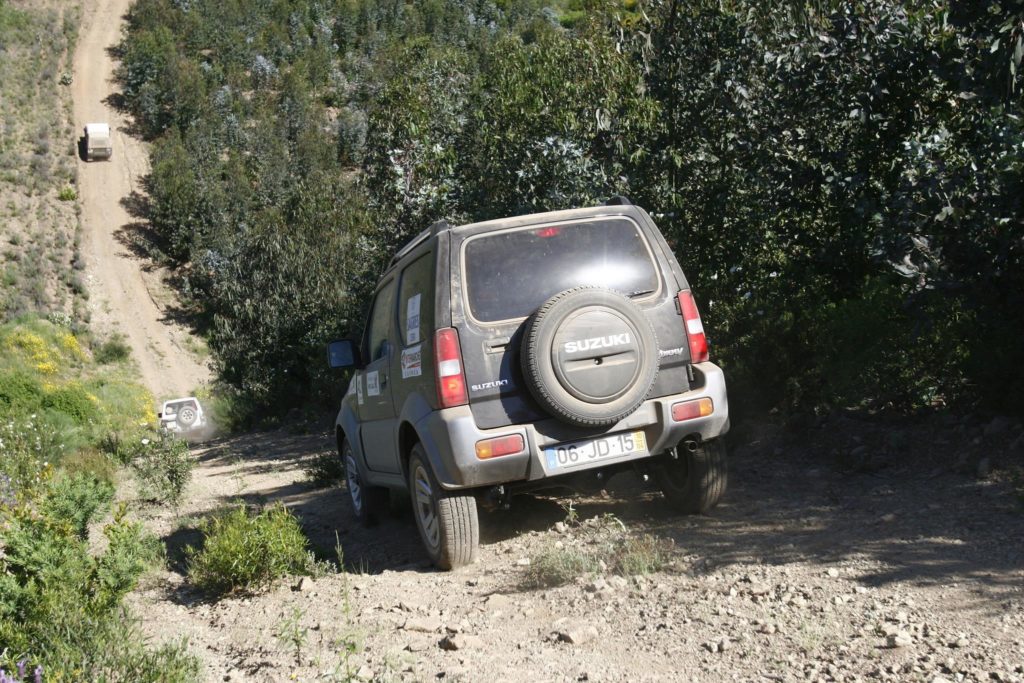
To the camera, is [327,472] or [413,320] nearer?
[413,320]

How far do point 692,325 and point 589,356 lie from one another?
0.78 meters

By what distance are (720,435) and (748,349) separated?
2649mm

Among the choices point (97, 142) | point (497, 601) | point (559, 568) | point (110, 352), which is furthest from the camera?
point (97, 142)

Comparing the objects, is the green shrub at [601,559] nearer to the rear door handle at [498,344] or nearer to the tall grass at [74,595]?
the rear door handle at [498,344]

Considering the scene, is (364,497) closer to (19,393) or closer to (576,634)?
(576,634)

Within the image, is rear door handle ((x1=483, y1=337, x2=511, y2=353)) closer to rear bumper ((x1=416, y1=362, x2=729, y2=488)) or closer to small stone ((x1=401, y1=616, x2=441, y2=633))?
rear bumper ((x1=416, y1=362, x2=729, y2=488))

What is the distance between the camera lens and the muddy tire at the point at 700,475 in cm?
572

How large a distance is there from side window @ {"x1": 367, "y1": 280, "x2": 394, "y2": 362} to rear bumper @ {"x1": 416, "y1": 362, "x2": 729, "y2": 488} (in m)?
1.24

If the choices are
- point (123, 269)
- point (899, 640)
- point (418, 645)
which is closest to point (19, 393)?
point (418, 645)

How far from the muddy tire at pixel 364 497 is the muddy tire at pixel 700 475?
92.6 inches

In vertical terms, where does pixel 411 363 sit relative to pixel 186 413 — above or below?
above

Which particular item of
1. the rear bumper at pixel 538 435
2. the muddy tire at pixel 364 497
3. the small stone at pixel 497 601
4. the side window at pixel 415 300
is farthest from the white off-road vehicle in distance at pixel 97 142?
the small stone at pixel 497 601

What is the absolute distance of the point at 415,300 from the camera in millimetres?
5652

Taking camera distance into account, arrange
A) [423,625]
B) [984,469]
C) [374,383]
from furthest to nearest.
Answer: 1. [374,383]
2. [984,469]
3. [423,625]
